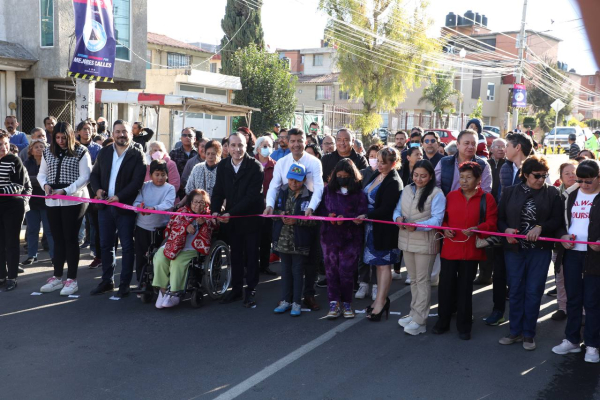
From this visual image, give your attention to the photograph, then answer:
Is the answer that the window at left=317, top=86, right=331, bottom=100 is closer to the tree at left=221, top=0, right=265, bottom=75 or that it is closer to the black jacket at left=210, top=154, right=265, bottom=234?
the tree at left=221, top=0, right=265, bottom=75

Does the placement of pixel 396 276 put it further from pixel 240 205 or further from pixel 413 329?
pixel 240 205

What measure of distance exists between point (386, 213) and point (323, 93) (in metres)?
45.0

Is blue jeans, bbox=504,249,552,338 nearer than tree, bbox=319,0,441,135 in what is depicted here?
Yes

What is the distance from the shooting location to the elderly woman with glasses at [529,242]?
5668 mm

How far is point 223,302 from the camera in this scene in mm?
7160

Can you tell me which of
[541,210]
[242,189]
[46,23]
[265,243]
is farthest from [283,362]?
[46,23]

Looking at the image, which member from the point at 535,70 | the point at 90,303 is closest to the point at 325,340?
the point at 90,303

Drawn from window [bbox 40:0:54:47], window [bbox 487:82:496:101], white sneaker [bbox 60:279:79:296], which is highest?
window [bbox 487:82:496:101]

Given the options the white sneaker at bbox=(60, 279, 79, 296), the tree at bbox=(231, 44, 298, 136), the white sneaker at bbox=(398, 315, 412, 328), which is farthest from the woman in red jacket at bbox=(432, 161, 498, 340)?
the tree at bbox=(231, 44, 298, 136)

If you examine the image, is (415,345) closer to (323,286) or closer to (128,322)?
(323,286)

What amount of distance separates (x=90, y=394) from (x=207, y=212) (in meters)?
3.06

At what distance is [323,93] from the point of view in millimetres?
50531

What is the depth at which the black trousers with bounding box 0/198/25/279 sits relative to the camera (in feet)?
24.2

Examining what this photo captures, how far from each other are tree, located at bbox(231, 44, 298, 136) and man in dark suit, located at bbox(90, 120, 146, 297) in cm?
2400
